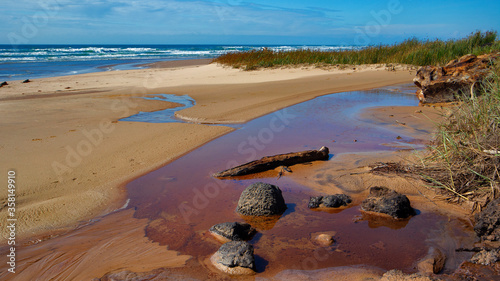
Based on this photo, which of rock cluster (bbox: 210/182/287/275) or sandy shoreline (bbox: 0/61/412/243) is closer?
rock cluster (bbox: 210/182/287/275)

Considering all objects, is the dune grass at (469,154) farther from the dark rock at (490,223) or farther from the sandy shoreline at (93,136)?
the sandy shoreline at (93,136)

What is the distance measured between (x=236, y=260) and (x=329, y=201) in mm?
1485

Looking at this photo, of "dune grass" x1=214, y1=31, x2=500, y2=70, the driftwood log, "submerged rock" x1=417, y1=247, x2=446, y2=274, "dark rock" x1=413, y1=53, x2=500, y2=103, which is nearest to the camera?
"submerged rock" x1=417, y1=247, x2=446, y2=274

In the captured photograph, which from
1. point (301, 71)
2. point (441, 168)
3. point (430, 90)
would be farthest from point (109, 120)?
point (301, 71)

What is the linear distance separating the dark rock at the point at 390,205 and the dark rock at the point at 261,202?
914 mm

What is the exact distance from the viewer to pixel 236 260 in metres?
2.71

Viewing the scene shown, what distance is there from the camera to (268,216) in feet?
12.0

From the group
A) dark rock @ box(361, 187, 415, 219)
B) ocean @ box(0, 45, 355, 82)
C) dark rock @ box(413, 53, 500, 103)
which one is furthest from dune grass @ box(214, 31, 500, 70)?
dark rock @ box(361, 187, 415, 219)

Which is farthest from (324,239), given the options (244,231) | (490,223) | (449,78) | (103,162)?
(449,78)

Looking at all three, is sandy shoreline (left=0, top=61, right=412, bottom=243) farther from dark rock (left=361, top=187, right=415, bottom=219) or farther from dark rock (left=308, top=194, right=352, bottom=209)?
dark rock (left=361, top=187, right=415, bottom=219)

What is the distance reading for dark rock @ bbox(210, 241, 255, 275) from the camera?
2689 millimetres

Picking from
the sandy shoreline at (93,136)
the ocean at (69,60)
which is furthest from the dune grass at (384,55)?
the sandy shoreline at (93,136)

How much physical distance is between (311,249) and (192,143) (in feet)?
11.6

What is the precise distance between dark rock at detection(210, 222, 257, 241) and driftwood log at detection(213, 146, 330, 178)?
147 centimetres
